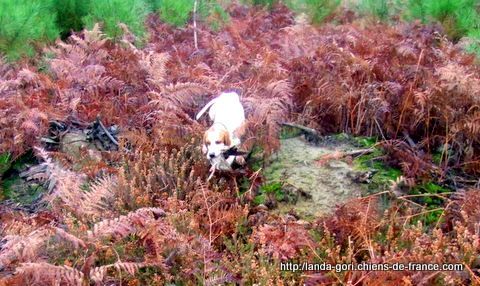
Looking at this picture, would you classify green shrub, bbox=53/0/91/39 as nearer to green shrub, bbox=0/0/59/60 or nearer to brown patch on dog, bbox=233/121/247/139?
green shrub, bbox=0/0/59/60

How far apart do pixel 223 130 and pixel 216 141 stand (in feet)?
0.34

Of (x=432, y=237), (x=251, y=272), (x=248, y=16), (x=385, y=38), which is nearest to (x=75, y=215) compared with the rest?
(x=251, y=272)

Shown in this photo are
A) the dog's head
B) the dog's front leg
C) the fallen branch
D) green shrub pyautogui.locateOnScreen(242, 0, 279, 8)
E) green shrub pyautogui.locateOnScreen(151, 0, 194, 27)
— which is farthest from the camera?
green shrub pyautogui.locateOnScreen(242, 0, 279, 8)

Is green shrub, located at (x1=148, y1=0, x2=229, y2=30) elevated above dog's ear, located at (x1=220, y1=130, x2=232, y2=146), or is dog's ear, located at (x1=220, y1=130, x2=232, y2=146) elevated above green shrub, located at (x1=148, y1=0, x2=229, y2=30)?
green shrub, located at (x1=148, y1=0, x2=229, y2=30)

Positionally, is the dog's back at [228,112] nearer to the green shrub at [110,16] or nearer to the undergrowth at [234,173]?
the undergrowth at [234,173]

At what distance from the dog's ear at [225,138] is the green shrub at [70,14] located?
4070 millimetres

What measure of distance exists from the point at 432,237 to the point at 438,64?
2225mm

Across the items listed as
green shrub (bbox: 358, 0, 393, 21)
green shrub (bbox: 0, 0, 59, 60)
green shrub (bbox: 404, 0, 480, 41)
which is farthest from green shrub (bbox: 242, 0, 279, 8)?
green shrub (bbox: 0, 0, 59, 60)

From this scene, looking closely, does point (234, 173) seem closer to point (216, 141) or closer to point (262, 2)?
point (216, 141)

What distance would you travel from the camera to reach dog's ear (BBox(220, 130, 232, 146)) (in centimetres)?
383

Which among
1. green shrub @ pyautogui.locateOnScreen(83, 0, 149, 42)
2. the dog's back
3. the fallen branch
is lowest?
the fallen branch

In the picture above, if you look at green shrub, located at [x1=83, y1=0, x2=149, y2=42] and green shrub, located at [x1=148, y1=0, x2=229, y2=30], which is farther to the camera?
green shrub, located at [x1=148, y1=0, x2=229, y2=30]

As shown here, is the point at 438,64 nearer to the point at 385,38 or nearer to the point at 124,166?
the point at 385,38

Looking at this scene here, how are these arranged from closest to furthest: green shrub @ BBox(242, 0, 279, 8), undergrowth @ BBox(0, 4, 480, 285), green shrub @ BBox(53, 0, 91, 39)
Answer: undergrowth @ BBox(0, 4, 480, 285)
green shrub @ BBox(53, 0, 91, 39)
green shrub @ BBox(242, 0, 279, 8)
